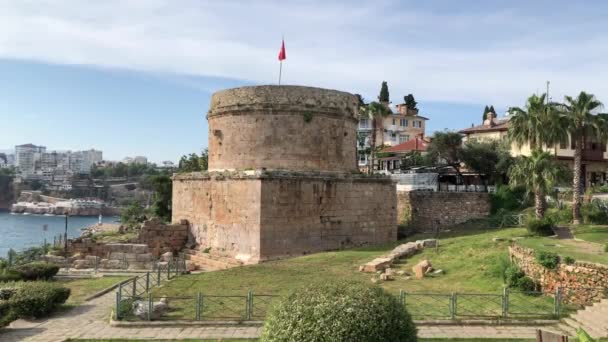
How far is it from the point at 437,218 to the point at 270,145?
13.9 metres

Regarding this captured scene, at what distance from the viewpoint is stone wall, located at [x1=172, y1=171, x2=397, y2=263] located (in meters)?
21.1

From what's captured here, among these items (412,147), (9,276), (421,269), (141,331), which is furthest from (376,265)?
(412,147)

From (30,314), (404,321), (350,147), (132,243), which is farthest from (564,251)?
(132,243)

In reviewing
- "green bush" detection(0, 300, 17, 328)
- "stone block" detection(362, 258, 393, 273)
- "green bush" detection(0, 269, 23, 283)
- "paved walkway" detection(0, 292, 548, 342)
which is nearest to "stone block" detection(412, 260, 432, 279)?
"stone block" detection(362, 258, 393, 273)

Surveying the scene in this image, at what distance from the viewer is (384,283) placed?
15.8 metres

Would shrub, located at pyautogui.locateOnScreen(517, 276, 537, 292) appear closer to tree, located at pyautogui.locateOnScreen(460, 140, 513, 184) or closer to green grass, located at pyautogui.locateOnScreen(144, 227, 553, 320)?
green grass, located at pyautogui.locateOnScreen(144, 227, 553, 320)

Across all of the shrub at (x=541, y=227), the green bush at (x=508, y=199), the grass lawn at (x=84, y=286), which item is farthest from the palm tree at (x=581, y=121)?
the grass lawn at (x=84, y=286)

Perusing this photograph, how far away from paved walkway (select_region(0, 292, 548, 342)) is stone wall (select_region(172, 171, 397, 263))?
875 centimetres

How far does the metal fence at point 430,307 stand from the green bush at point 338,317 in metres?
4.37

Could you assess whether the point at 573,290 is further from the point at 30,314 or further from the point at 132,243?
the point at 132,243

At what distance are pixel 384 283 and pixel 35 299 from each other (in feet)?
33.1

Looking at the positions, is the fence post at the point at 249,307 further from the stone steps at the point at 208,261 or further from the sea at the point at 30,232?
the sea at the point at 30,232

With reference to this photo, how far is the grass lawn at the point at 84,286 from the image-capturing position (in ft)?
52.9

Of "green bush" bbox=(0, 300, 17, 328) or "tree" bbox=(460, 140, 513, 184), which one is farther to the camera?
"tree" bbox=(460, 140, 513, 184)
